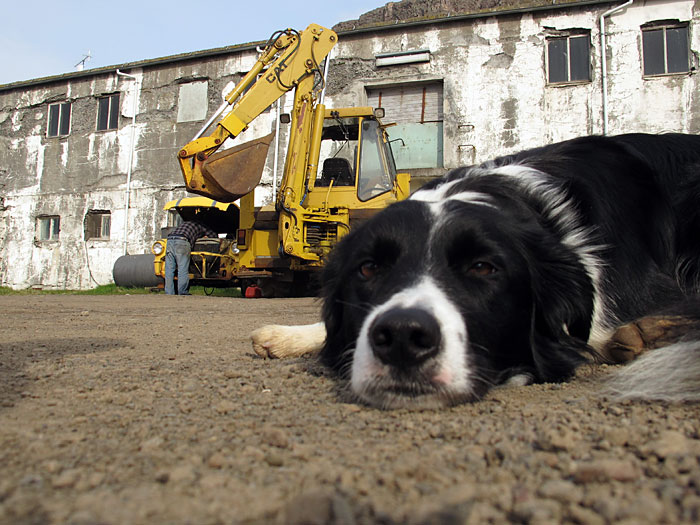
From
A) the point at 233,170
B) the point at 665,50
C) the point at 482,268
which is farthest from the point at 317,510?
the point at 665,50

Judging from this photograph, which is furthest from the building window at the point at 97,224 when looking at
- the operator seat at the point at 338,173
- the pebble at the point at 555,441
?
the pebble at the point at 555,441

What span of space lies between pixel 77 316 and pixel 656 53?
14135 millimetres

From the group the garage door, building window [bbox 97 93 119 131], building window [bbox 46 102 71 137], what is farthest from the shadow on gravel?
building window [bbox 46 102 71 137]

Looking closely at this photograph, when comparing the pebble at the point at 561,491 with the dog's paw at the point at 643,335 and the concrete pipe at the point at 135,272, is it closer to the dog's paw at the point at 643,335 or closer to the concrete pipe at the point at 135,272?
the dog's paw at the point at 643,335

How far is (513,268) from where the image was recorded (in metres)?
1.98

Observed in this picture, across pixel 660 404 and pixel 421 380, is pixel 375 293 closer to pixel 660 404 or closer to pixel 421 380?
pixel 421 380

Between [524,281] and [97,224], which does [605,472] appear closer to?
[524,281]

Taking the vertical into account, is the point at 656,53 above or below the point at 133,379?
above

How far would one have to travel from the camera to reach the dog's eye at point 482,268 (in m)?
1.93

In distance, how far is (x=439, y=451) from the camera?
1190 mm

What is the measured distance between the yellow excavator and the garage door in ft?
18.4

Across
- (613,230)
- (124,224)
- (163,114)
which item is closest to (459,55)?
(163,114)

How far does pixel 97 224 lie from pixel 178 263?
28.1 feet

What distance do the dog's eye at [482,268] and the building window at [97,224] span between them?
688 inches
